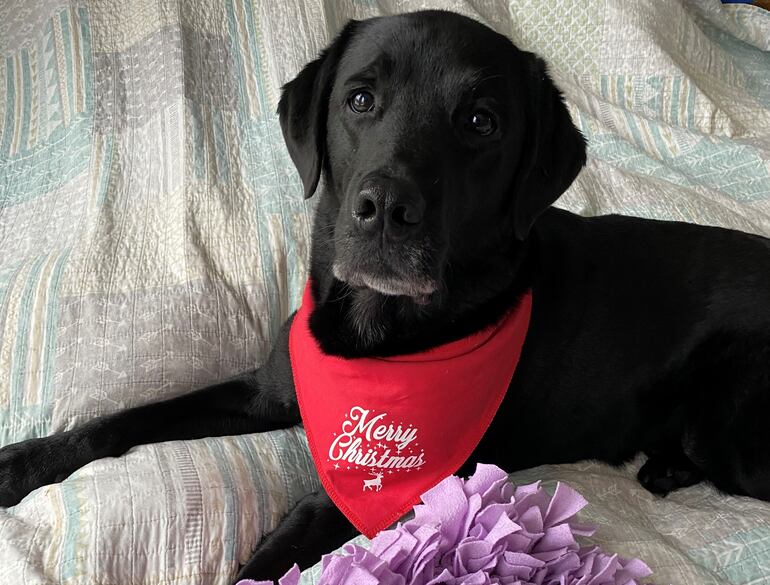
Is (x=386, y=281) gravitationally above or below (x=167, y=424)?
above

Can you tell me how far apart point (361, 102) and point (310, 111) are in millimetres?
143

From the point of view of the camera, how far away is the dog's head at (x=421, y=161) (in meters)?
1.27

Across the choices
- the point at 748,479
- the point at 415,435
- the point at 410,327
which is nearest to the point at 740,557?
the point at 748,479

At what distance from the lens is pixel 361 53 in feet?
4.74

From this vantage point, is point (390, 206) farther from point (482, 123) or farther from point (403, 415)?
point (403, 415)

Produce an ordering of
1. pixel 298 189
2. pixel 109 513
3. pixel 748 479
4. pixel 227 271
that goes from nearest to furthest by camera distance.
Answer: pixel 109 513, pixel 748 479, pixel 227 271, pixel 298 189

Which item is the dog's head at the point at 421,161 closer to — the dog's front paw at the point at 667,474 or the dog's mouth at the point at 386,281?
the dog's mouth at the point at 386,281

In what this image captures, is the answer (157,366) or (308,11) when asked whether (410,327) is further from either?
(308,11)

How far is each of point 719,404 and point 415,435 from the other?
698mm

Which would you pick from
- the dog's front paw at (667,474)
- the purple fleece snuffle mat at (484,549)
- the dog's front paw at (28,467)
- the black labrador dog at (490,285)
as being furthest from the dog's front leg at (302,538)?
the dog's front paw at (667,474)

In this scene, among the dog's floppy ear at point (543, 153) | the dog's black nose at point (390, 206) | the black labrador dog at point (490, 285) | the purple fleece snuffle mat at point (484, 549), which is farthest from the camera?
the dog's floppy ear at point (543, 153)

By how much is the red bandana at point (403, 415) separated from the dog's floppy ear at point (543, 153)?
222 millimetres

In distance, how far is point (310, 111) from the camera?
151cm

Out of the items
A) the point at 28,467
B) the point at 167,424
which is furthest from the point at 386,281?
the point at 28,467
